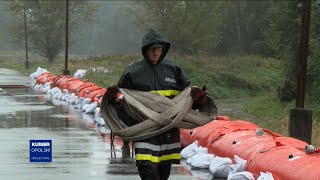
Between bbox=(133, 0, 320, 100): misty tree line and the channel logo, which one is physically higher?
bbox=(133, 0, 320, 100): misty tree line

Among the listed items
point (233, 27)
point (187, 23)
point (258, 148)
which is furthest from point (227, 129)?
point (233, 27)

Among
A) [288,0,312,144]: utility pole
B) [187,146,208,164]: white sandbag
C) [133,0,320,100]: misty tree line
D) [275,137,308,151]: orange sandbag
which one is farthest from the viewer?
[133,0,320,100]: misty tree line

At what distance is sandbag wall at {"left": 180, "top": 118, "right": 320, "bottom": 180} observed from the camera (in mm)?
7086

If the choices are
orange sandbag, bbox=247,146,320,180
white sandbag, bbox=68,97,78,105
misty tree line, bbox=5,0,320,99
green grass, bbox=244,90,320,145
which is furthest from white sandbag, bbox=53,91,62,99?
misty tree line, bbox=5,0,320,99

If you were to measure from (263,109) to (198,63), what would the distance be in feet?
67.6

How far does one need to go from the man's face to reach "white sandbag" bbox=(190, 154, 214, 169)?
3275mm

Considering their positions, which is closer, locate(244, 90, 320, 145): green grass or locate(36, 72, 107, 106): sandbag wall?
locate(244, 90, 320, 145): green grass

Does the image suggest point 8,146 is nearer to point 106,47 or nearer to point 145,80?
point 145,80

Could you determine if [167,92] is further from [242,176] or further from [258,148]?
[258,148]

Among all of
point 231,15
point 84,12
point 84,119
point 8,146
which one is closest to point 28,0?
point 84,12

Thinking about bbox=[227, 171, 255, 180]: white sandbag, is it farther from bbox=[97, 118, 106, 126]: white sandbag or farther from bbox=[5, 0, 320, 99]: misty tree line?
bbox=[5, 0, 320, 99]: misty tree line

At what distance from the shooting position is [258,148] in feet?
27.4

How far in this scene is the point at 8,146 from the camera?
36.4 feet

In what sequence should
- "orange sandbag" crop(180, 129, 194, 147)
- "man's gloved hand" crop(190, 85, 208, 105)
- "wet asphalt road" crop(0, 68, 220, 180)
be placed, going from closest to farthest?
"man's gloved hand" crop(190, 85, 208, 105) < "wet asphalt road" crop(0, 68, 220, 180) < "orange sandbag" crop(180, 129, 194, 147)
